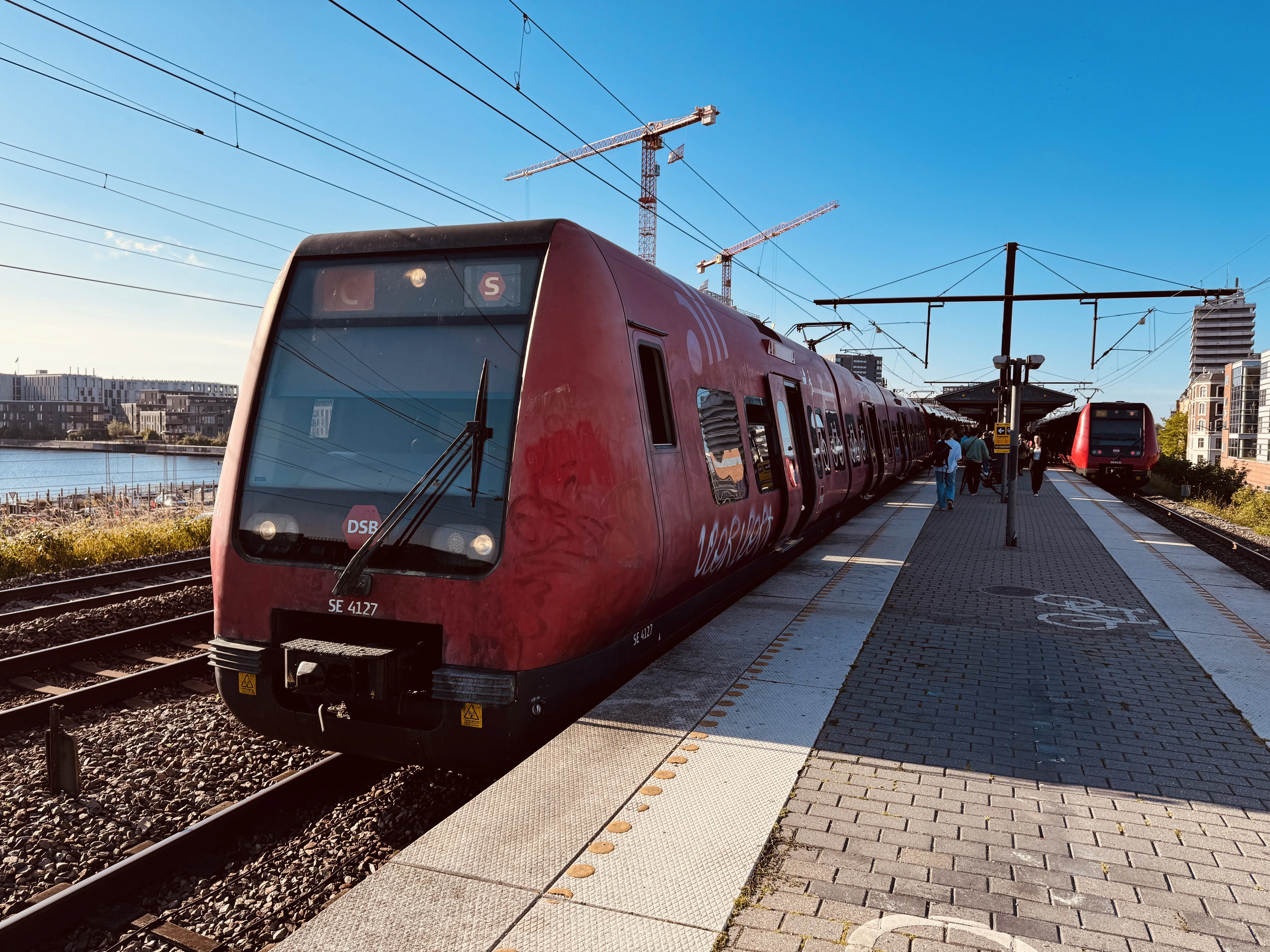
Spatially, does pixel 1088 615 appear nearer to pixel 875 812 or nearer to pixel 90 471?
pixel 875 812

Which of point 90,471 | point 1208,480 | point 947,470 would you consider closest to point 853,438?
point 947,470

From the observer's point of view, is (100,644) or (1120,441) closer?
(100,644)

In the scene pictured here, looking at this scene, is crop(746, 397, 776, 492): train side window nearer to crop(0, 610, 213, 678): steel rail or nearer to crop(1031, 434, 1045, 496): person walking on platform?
crop(0, 610, 213, 678): steel rail

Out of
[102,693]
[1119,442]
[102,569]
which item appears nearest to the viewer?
[102,693]

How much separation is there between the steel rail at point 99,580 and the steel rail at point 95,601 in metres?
0.35

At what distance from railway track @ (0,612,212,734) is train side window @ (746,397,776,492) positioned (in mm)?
5047

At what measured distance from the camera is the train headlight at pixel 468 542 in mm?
4078

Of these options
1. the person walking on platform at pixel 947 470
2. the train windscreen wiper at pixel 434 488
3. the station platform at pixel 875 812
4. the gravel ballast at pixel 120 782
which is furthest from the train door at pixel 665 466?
the person walking on platform at pixel 947 470

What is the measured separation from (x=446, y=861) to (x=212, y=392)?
66899 millimetres

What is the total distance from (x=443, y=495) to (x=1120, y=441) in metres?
26.0

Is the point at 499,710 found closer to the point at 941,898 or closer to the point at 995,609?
the point at 941,898

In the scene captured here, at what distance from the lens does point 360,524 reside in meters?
4.30

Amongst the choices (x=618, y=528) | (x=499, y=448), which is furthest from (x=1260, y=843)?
(x=499, y=448)

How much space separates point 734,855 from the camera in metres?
3.21
